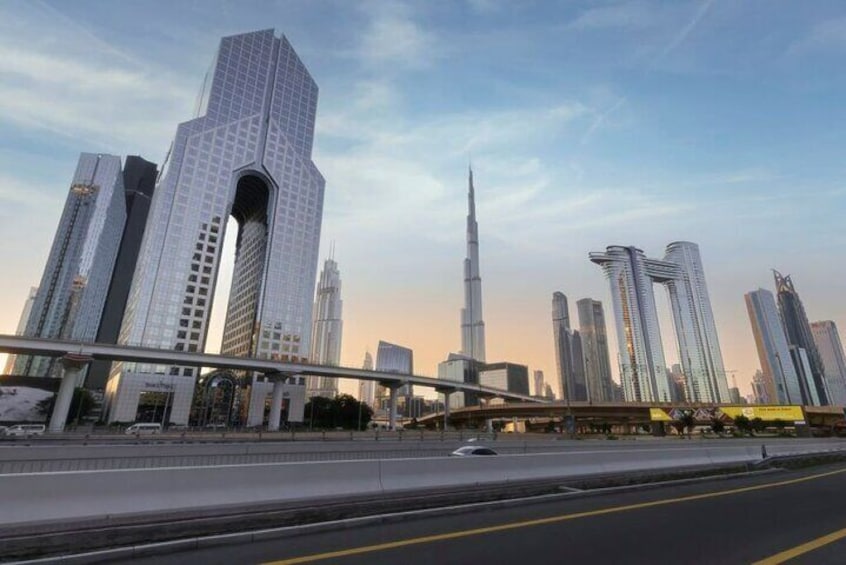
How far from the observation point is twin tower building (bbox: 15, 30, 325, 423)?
353 ft

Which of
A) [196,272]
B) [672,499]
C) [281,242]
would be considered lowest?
[672,499]

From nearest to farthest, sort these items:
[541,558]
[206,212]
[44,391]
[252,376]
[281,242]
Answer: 1. [541,558]
2. [44,391]
3. [252,376]
4. [206,212]
5. [281,242]

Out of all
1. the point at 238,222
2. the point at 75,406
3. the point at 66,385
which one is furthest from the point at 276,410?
the point at 238,222

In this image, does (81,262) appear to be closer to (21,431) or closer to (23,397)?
(23,397)

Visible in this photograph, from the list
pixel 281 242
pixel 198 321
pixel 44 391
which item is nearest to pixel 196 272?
pixel 198 321

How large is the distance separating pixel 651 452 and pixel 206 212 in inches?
4891

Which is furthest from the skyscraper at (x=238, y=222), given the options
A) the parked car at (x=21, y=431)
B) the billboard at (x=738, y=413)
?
the billboard at (x=738, y=413)

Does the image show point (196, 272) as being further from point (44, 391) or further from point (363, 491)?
point (363, 491)

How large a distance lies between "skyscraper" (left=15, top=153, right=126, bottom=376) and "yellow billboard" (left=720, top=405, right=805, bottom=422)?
20703 centimetres

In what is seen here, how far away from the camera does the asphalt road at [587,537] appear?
6.47m

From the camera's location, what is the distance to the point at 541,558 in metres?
6.50

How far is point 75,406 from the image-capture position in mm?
108188

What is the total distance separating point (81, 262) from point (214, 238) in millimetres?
96011

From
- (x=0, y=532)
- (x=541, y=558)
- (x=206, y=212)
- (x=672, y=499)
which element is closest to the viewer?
(x=541, y=558)
